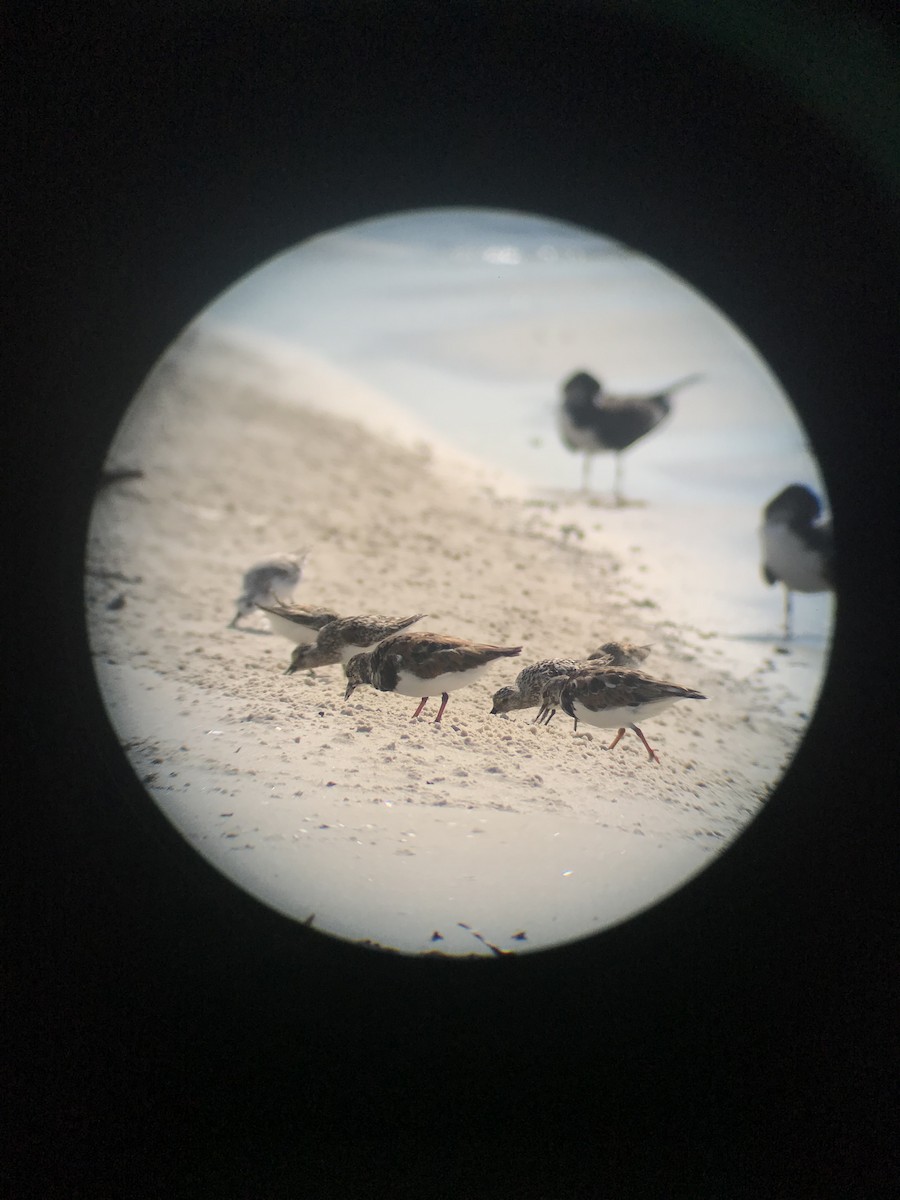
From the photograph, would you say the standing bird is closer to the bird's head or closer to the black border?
the black border

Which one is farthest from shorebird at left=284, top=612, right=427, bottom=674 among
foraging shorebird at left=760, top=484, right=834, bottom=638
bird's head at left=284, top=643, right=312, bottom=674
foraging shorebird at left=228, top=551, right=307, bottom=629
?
foraging shorebird at left=760, top=484, right=834, bottom=638

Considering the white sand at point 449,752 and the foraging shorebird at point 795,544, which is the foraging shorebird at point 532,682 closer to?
the white sand at point 449,752

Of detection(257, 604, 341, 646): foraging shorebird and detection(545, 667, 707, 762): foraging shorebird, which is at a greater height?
detection(257, 604, 341, 646): foraging shorebird

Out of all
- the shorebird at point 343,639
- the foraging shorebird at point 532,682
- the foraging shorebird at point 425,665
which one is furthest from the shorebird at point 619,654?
the shorebird at point 343,639

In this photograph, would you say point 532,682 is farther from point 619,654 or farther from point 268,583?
point 268,583

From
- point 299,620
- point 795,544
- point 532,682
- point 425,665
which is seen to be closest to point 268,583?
point 299,620

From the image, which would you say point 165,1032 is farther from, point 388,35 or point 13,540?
point 388,35
